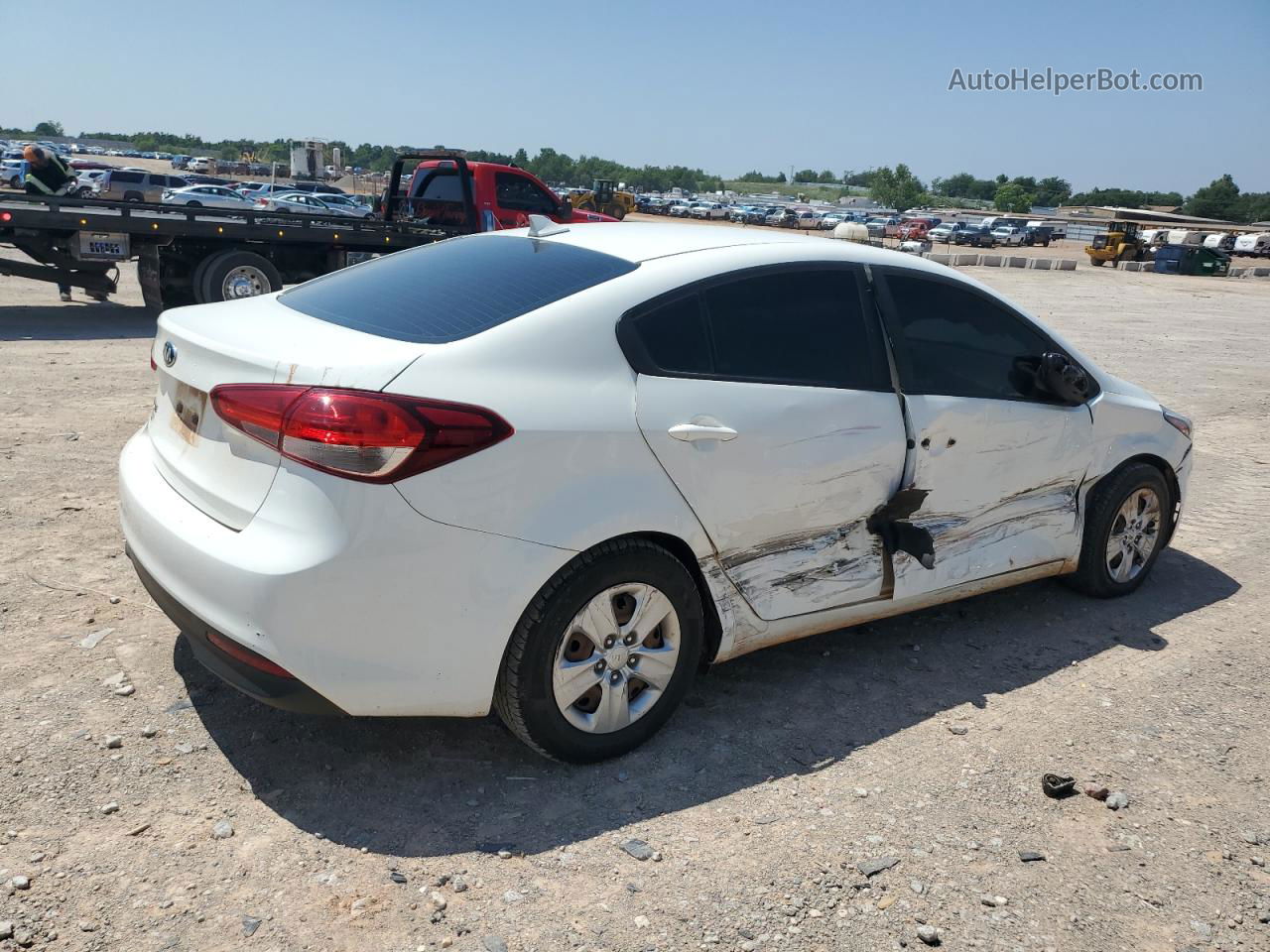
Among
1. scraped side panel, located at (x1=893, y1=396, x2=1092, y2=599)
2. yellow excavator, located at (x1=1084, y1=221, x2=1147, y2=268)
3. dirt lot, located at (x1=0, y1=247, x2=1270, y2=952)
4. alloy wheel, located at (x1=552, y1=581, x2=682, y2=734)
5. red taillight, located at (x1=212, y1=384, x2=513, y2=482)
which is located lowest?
dirt lot, located at (x1=0, y1=247, x2=1270, y2=952)

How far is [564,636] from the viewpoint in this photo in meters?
3.12

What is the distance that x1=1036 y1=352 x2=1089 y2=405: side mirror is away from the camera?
4430 millimetres

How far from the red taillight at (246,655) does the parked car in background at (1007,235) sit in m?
72.0

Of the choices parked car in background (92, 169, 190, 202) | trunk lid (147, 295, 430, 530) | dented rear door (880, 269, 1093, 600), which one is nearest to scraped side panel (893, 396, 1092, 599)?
dented rear door (880, 269, 1093, 600)

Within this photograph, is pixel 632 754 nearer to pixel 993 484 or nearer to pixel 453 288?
pixel 453 288

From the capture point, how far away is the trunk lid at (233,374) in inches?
115

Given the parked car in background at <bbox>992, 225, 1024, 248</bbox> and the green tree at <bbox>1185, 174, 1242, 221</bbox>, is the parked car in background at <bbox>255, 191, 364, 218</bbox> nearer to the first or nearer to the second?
the parked car in background at <bbox>992, 225, 1024, 248</bbox>

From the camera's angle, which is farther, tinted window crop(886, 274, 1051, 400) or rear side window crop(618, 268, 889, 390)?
tinted window crop(886, 274, 1051, 400)

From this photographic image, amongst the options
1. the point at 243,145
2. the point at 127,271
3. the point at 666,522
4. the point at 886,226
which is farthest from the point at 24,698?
the point at 243,145

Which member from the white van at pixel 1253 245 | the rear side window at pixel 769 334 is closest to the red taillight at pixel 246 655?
the rear side window at pixel 769 334

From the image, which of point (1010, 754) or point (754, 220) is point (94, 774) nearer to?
point (1010, 754)

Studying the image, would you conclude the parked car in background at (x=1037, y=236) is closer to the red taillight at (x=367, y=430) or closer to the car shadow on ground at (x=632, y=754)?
the car shadow on ground at (x=632, y=754)

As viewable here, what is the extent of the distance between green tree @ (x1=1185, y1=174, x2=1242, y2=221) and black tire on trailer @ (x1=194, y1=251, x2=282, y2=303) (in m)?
146

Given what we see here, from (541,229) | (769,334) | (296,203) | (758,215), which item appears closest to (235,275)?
(541,229)
